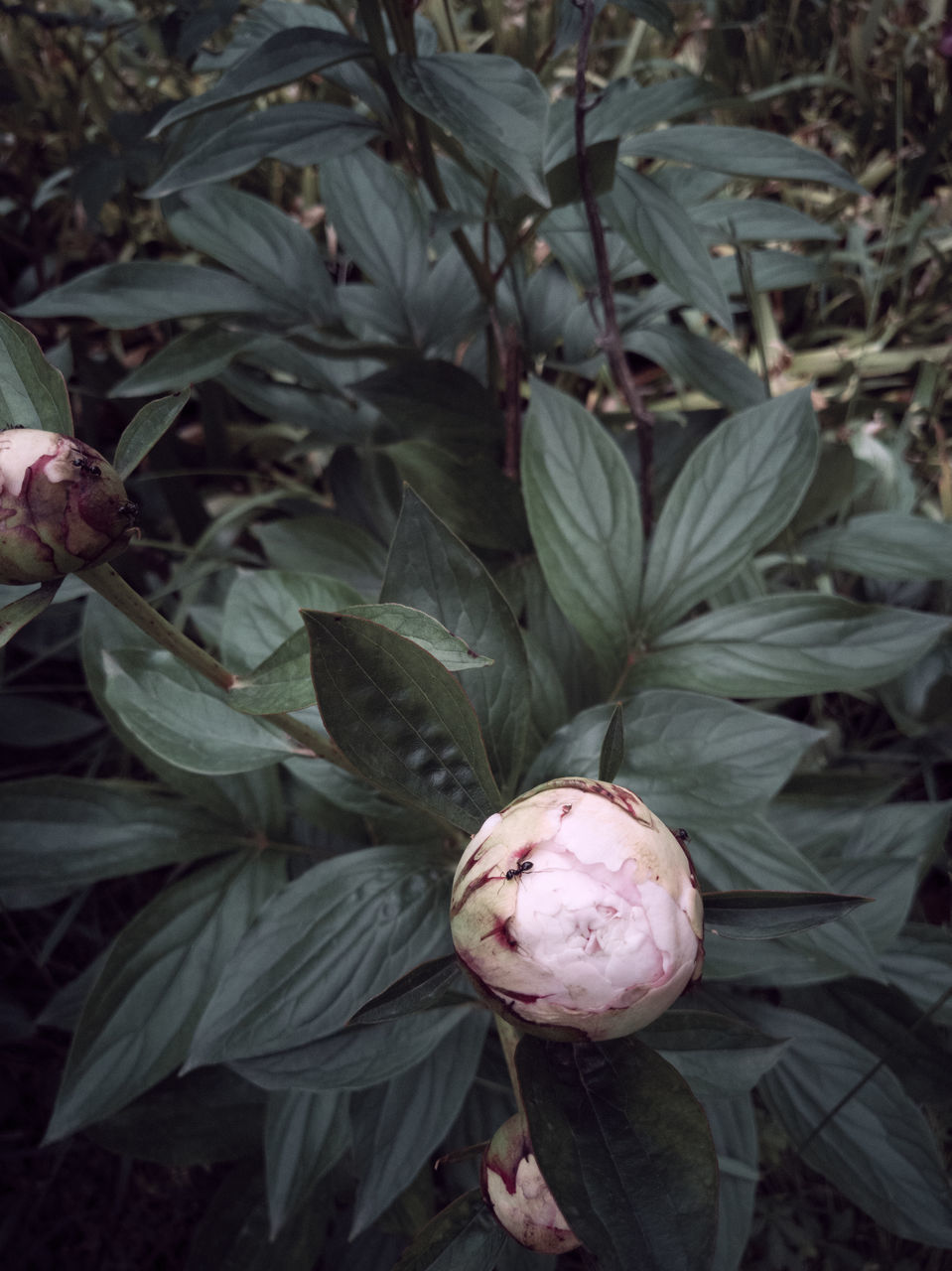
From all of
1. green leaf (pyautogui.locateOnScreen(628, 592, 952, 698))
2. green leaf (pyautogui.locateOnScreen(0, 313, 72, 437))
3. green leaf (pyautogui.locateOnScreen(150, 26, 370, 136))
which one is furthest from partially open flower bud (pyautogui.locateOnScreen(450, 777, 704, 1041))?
green leaf (pyautogui.locateOnScreen(150, 26, 370, 136))

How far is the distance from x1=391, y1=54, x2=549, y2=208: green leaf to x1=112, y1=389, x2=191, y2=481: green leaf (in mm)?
283

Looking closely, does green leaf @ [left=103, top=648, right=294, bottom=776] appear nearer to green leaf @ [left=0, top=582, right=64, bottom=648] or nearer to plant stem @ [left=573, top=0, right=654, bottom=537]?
green leaf @ [left=0, top=582, right=64, bottom=648]

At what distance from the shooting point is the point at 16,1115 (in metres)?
0.96

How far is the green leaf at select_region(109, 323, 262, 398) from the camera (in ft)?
2.54

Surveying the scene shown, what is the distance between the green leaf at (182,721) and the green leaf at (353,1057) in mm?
163

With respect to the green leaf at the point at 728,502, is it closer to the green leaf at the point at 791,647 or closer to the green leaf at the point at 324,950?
the green leaf at the point at 791,647

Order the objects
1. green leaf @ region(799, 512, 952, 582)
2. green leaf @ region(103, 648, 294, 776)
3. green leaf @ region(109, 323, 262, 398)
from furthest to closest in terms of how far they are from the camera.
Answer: green leaf @ region(799, 512, 952, 582), green leaf @ region(109, 323, 262, 398), green leaf @ region(103, 648, 294, 776)

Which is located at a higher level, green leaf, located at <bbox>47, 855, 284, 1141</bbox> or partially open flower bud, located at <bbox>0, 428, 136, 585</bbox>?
partially open flower bud, located at <bbox>0, 428, 136, 585</bbox>

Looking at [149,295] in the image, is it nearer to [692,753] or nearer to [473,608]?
[473,608]

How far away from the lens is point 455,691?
1.22 feet

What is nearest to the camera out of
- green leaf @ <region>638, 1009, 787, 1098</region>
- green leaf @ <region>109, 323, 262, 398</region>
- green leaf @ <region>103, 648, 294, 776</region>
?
green leaf @ <region>638, 1009, 787, 1098</region>

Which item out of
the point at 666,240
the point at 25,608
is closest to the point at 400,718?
the point at 25,608

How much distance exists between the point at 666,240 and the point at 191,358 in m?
0.42

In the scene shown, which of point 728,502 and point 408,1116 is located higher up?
point 728,502
